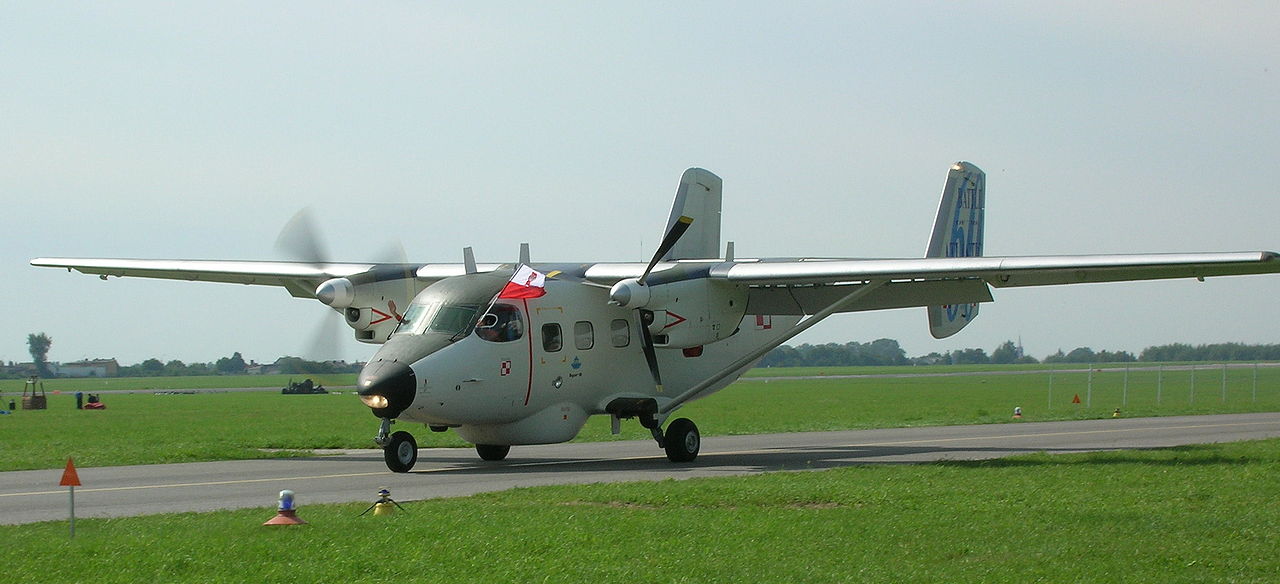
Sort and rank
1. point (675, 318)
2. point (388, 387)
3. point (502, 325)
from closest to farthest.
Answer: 1. point (388, 387)
2. point (502, 325)
3. point (675, 318)

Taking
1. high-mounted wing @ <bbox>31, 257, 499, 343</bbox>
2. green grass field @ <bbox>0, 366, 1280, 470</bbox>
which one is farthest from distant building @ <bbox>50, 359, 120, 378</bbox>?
high-mounted wing @ <bbox>31, 257, 499, 343</bbox>

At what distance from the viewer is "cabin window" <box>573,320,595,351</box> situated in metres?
21.8

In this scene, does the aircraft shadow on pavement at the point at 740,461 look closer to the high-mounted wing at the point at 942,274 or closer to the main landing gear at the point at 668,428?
the main landing gear at the point at 668,428

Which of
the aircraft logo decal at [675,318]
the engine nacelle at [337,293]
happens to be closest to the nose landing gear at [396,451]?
the engine nacelle at [337,293]

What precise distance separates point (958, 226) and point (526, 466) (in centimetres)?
1315

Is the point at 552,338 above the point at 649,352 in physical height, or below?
above

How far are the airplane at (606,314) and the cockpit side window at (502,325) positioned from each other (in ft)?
0.11

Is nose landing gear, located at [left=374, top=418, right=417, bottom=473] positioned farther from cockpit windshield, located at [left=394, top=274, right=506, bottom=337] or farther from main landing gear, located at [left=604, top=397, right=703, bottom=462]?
main landing gear, located at [left=604, top=397, right=703, bottom=462]

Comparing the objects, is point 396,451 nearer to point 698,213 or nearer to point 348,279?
point 348,279

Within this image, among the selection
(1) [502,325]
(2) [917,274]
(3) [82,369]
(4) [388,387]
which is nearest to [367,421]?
(1) [502,325]

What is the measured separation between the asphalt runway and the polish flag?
2.80 metres

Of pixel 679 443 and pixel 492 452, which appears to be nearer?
pixel 679 443

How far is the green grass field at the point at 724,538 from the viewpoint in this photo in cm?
1028

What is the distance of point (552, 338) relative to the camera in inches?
842
